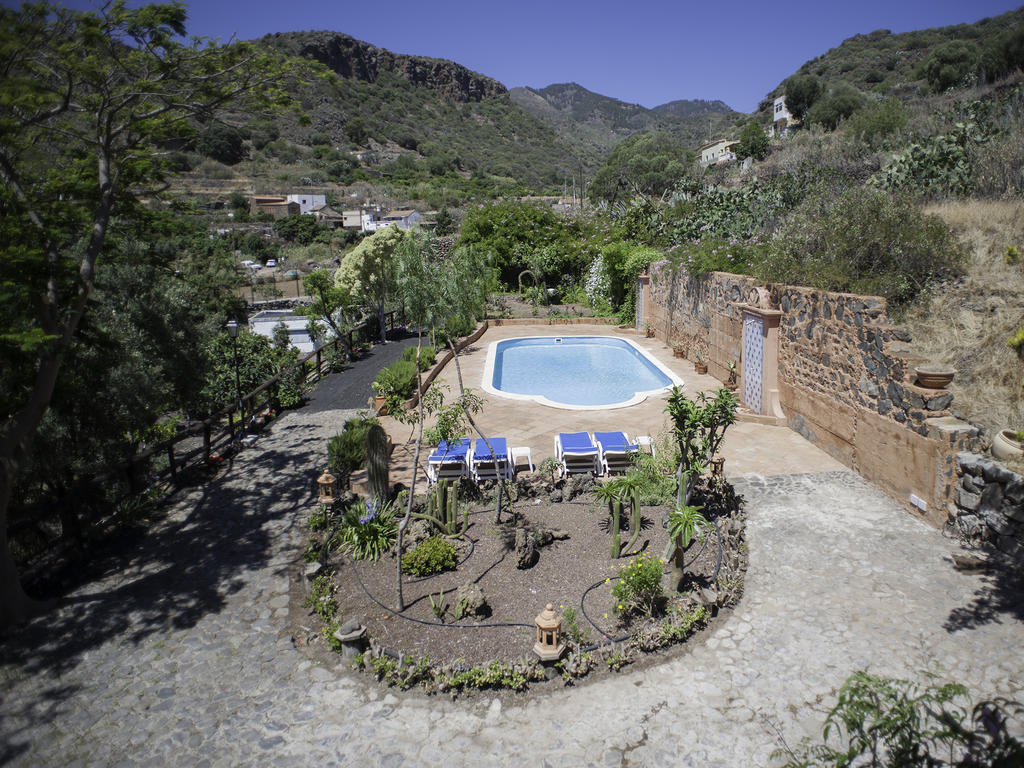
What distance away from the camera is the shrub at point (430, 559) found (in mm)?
6324

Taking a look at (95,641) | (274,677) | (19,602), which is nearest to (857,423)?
(274,677)

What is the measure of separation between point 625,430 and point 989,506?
5258mm

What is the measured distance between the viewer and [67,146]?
807 centimetres

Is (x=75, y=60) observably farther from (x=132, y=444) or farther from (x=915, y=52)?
(x=915, y=52)

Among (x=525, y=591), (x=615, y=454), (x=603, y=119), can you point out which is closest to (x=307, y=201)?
(x=615, y=454)

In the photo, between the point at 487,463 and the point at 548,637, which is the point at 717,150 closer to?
the point at 487,463

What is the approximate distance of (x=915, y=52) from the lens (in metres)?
68.0

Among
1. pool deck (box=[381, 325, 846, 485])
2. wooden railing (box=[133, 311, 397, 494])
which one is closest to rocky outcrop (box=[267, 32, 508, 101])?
wooden railing (box=[133, 311, 397, 494])

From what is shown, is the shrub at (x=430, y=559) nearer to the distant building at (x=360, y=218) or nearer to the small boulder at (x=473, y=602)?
the small boulder at (x=473, y=602)

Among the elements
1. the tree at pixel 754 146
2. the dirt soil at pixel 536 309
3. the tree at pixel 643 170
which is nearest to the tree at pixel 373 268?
the dirt soil at pixel 536 309

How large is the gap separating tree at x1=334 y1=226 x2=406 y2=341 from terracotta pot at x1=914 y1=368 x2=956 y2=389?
1555cm

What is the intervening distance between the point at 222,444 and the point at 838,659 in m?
9.58

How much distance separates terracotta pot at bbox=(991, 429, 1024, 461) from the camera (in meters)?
5.83

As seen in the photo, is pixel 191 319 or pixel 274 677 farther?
pixel 191 319
